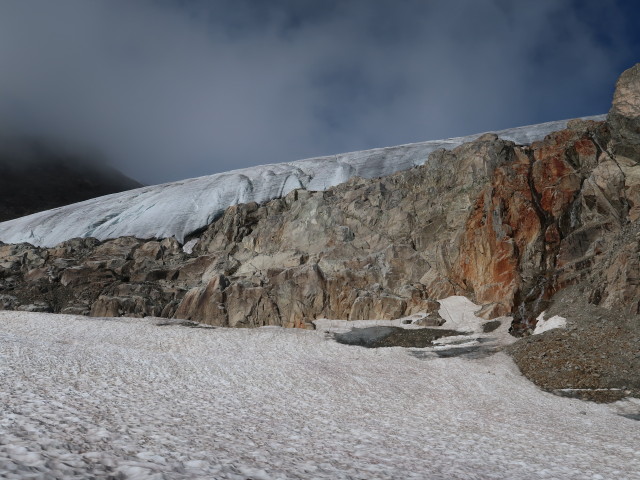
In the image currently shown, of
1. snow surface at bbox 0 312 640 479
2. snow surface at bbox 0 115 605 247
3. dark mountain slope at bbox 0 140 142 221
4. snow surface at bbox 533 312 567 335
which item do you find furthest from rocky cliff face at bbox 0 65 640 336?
dark mountain slope at bbox 0 140 142 221

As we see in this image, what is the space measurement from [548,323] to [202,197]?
148 ft

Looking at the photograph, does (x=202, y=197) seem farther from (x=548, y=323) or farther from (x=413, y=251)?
(x=548, y=323)

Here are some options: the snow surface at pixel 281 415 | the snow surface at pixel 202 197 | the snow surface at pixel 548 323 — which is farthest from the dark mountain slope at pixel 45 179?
the snow surface at pixel 548 323

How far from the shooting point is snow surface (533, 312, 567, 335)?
24.0 m

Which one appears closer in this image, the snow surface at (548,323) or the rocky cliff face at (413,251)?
the snow surface at (548,323)

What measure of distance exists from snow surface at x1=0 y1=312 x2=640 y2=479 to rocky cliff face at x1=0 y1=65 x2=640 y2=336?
806cm

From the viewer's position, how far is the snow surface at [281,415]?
750 cm

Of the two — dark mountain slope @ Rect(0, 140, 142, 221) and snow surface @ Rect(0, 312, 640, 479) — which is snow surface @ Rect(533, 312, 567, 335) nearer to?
snow surface @ Rect(0, 312, 640, 479)

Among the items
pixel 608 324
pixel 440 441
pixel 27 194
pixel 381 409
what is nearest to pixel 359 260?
pixel 608 324

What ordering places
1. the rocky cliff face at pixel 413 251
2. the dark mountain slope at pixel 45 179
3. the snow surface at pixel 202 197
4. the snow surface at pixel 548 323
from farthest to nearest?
the dark mountain slope at pixel 45 179 → the snow surface at pixel 202 197 → the rocky cliff face at pixel 413 251 → the snow surface at pixel 548 323

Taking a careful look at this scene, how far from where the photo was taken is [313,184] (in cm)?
5734

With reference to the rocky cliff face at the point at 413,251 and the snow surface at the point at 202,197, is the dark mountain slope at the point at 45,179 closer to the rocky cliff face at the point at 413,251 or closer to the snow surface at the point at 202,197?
the snow surface at the point at 202,197

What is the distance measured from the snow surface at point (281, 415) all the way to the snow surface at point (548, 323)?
3.08 metres

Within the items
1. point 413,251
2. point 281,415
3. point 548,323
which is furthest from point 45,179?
point 281,415
